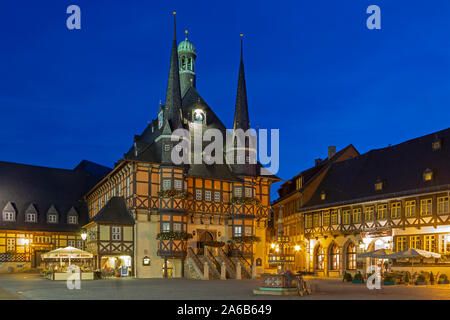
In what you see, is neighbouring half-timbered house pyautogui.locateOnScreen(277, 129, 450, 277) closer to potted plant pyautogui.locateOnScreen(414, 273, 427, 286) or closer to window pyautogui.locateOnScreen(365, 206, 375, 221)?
window pyautogui.locateOnScreen(365, 206, 375, 221)

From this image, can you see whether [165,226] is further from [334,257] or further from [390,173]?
[390,173]

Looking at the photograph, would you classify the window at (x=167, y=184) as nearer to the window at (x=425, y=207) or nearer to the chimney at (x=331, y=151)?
the window at (x=425, y=207)

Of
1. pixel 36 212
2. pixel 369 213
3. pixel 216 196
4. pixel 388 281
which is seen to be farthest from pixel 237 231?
pixel 36 212

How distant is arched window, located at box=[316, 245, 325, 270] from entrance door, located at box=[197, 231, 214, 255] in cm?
1015

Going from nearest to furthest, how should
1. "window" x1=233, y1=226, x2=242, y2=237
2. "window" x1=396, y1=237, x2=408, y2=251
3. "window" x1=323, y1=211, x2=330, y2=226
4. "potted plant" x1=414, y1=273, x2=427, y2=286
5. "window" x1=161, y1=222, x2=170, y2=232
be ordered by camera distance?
"potted plant" x1=414, y1=273, x2=427, y2=286, "window" x1=396, y1=237, x2=408, y2=251, "window" x1=161, y1=222, x2=170, y2=232, "window" x1=233, y1=226, x2=242, y2=237, "window" x1=323, y1=211, x2=330, y2=226

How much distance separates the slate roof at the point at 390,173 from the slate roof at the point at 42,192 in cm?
2686

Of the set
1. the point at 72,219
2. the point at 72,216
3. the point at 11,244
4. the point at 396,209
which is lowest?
the point at 11,244

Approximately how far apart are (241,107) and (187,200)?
10468 mm

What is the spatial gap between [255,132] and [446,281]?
21823 millimetres

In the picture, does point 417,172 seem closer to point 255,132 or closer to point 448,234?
point 448,234

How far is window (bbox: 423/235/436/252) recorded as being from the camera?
36438mm

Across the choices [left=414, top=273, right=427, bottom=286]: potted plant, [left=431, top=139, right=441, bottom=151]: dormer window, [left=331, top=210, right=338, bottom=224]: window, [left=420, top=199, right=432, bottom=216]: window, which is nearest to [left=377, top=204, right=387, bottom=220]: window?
[left=420, top=199, right=432, bottom=216]: window

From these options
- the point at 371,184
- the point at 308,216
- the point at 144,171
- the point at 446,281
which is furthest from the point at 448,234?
the point at 144,171

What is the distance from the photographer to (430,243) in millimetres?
36688
